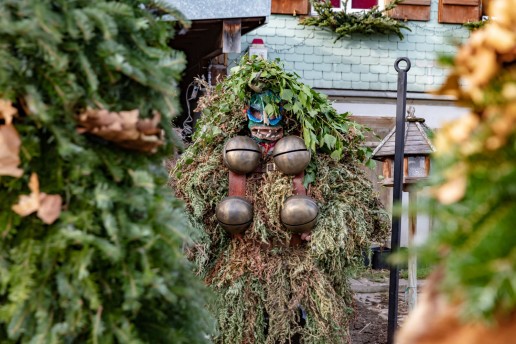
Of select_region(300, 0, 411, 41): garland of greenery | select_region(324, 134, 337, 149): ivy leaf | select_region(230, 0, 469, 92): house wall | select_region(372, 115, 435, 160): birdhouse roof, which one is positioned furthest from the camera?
select_region(230, 0, 469, 92): house wall

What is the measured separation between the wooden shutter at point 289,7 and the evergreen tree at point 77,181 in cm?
599

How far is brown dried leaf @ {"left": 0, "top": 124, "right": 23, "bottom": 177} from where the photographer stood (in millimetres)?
A: 1446

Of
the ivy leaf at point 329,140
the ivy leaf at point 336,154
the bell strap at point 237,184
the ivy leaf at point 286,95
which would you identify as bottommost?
the bell strap at point 237,184

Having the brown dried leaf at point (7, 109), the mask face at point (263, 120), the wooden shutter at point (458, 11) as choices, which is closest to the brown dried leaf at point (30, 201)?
the brown dried leaf at point (7, 109)

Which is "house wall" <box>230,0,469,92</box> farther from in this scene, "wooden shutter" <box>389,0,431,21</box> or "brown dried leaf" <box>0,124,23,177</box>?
"brown dried leaf" <box>0,124,23,177</box>

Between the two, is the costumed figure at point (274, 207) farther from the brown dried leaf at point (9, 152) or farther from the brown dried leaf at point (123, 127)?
the brown dried leaf at point (9, 152)

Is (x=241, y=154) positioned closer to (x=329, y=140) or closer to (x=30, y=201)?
(x=329, y=140)

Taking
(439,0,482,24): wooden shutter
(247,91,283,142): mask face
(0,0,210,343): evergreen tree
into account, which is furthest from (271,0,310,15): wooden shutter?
(0,0,210,343): evergreen tree

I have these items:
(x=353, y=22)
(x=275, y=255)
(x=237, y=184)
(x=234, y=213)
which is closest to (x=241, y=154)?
(x=237, y=184)

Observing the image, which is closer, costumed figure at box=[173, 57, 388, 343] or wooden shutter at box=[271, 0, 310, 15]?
costumed figure at box=[173, 57, 388, 343]

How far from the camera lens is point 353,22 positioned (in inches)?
293

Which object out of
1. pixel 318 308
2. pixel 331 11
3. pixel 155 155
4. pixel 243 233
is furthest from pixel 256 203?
pixel 331 11

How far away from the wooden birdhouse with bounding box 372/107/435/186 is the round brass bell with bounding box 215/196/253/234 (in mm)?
1099

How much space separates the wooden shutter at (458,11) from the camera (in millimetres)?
7652
